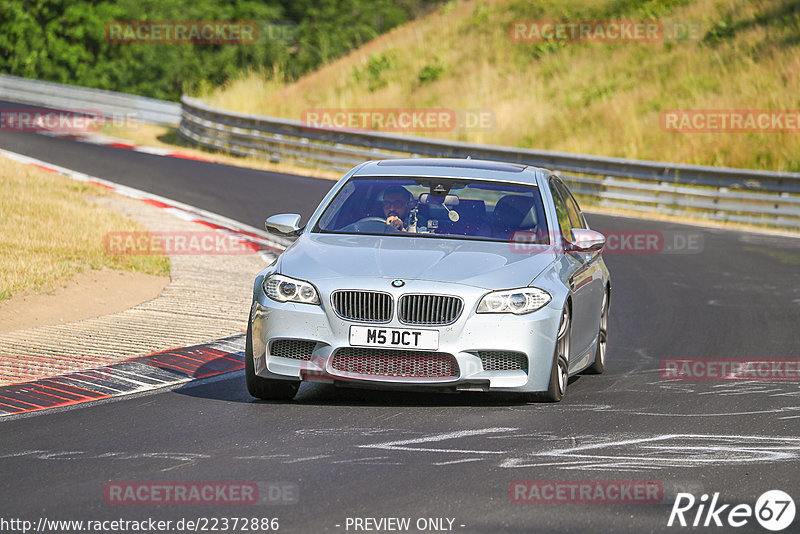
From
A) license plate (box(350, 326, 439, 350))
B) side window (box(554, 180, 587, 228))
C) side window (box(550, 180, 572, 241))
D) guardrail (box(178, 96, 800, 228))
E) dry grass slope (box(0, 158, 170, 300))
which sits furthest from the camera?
guardrail (box(178, 96, 800, 228))

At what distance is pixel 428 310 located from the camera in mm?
7941

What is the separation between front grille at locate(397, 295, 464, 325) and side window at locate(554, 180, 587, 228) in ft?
8.18

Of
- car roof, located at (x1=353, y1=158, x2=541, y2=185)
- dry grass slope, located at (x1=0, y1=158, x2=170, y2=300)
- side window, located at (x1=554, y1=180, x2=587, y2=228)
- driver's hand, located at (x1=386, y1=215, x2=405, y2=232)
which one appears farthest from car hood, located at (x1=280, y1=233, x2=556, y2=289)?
dry grass slope, located at (x1=0, y1=158, x2=170, y2=300)

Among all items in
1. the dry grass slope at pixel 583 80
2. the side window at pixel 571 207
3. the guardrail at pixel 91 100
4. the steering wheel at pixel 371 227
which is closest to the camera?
the steering wheel at pixel 371 227

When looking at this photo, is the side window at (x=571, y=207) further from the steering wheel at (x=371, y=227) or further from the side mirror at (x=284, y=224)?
the side mirror at (x=284, y=224)

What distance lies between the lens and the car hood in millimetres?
8086

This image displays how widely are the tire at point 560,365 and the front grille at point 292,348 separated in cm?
158

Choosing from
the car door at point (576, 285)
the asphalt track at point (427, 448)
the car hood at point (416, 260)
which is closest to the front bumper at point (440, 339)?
the car hood at point (416, 260)

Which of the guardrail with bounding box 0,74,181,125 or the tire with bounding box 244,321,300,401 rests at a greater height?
the tire with bounding box 244,321,300,401

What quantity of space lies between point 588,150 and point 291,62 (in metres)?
35.6

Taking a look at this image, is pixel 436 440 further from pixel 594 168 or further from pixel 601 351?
pixel 594 168

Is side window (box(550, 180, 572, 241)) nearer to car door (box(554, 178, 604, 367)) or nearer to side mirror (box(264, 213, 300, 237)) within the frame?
car door (box(554, 178, 604, 367))

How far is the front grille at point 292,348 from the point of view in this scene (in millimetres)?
8062

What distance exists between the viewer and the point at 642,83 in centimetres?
3488
